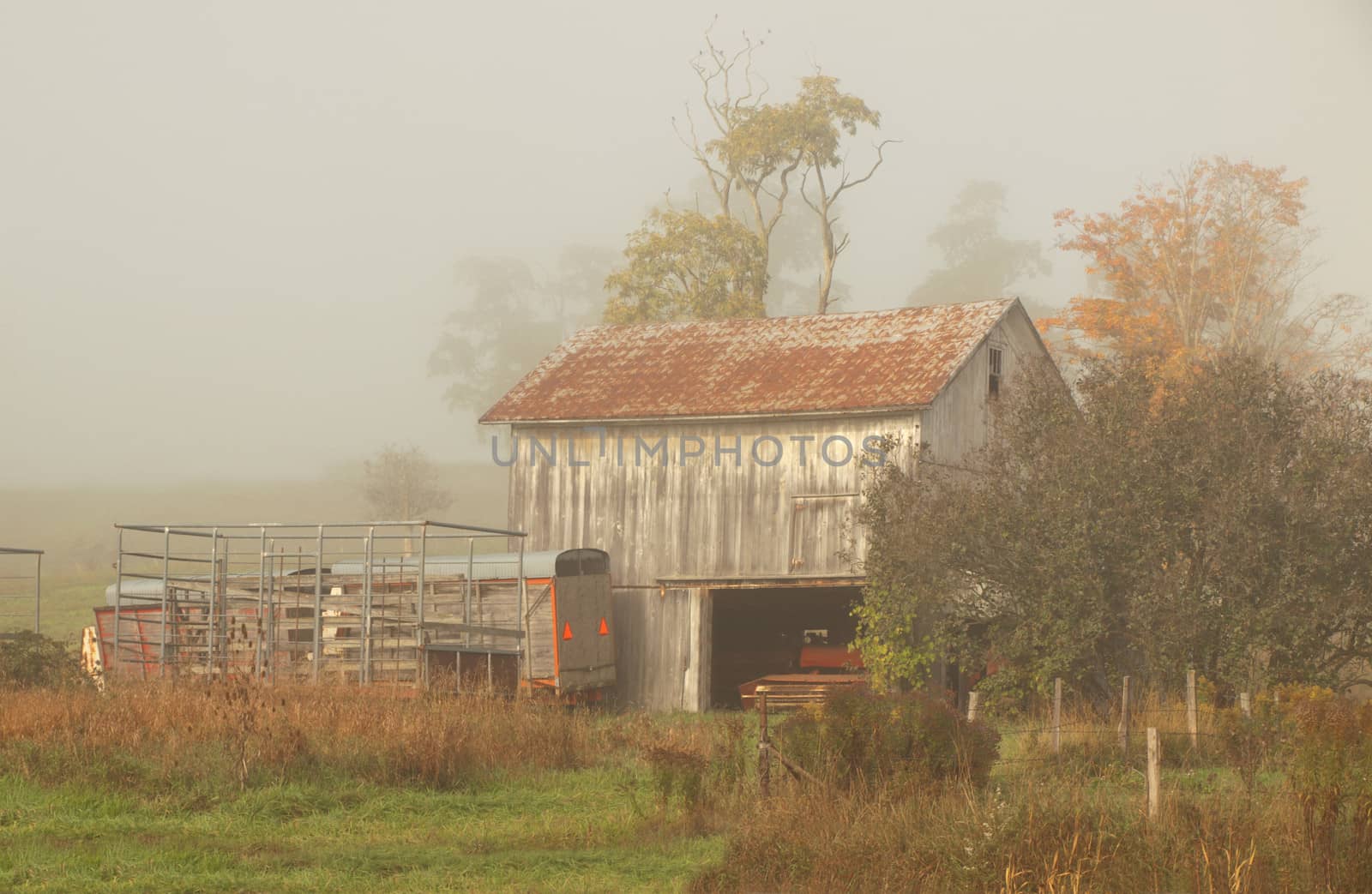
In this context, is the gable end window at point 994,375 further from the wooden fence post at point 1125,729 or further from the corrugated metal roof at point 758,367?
the wooden fence post at point 1125,729

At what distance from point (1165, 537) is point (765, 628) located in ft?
45.2

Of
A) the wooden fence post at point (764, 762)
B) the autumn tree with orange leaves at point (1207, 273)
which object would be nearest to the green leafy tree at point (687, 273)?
the autumn tree with orange leaves at point (1207, 273)

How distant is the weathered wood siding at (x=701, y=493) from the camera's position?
102ft

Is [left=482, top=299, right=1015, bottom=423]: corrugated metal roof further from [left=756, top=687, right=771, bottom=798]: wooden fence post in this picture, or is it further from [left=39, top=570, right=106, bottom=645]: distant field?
[left=756, top=687, right=771, bottom=798]: wooden fence post

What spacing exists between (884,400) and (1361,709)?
18.0m

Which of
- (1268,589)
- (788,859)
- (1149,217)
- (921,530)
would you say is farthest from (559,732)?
(1149,217)

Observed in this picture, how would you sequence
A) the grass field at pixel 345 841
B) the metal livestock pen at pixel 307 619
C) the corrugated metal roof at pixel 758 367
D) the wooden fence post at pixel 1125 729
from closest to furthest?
the grass field at pixel 345 841 → the wooden fence post at pixel 1125 729 → the metal livestock pen at pixel 307 619 → the corrugated metal roof at pixel 758 367

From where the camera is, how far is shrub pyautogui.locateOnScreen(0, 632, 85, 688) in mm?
22828

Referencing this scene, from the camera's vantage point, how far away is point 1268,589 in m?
24.4

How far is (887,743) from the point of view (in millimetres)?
14820

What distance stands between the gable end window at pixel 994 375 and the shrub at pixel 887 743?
1830 cm

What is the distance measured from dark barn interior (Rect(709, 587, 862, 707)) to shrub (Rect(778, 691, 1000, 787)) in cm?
1888

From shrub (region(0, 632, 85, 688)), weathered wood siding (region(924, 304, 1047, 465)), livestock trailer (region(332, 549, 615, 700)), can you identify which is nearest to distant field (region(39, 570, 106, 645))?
livestock trailer (region(332, 549, 615, 700))

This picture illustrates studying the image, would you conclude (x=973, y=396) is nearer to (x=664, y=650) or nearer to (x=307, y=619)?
(x=664, y=650)
